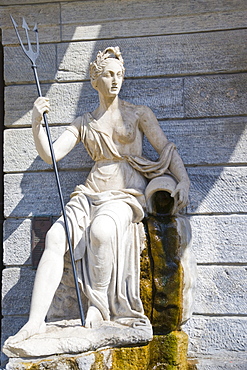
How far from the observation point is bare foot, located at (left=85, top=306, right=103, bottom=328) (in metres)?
4.91

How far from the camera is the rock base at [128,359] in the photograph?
4.47m

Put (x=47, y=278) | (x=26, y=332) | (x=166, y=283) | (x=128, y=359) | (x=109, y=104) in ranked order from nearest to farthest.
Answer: (x=26, y=332) → (x=128, y=359) → (x=47, y=278) → (x=166, y=283) → (x=109, y=104)

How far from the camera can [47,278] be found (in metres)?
5.02

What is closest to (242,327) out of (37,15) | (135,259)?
(135,259)

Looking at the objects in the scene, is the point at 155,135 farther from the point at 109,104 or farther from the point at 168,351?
the point at 168,351

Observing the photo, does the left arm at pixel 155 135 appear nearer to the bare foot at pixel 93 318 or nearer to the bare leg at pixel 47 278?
the bare leg at pixel 47 278

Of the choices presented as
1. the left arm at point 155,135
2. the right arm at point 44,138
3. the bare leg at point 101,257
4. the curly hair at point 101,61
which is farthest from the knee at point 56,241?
the curly hair at point 101,61

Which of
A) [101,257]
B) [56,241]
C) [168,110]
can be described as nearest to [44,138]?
[56,241]

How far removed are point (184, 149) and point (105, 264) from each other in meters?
1.67

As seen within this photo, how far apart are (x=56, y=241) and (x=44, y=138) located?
88cm

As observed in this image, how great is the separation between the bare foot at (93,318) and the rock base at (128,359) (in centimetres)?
23

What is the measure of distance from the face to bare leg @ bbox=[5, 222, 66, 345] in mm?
1196

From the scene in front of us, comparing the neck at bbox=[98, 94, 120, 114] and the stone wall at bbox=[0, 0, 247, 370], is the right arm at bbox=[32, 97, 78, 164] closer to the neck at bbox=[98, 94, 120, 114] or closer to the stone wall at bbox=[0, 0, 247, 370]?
the neck at bbox=[98, 94, 120, 114]

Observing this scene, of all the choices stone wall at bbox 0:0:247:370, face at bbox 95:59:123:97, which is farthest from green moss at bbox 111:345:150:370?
face at bbox 95:59:123:97
